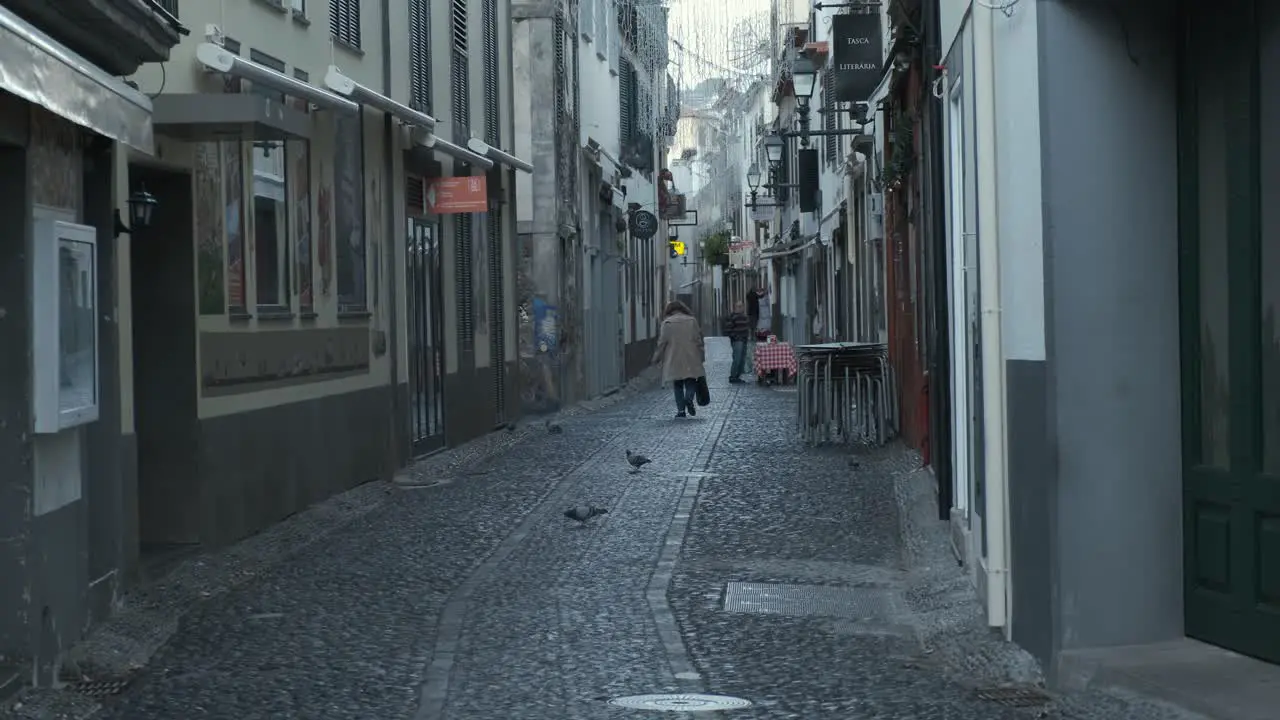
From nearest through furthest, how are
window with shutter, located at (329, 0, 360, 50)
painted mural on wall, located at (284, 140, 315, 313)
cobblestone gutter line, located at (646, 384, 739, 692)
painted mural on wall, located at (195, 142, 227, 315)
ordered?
cobblestone gutter line, located at (646, 384, 739, 692) < painted mural on wall, located at (195, 142, 227, 315) < painted mural on wall, located at (284, 140, 315, 313) < window with shutter, located at (329, 0, 360, 50)

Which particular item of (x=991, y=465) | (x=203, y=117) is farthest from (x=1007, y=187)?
(x=203, y=117)

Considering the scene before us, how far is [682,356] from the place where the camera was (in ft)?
85.4

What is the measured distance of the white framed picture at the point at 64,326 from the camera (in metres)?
7.91

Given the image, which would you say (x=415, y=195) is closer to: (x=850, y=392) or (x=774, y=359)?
(x=850, y=392)

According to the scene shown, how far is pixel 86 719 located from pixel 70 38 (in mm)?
3068

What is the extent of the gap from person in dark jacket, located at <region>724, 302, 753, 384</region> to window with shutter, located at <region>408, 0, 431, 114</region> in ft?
56.0

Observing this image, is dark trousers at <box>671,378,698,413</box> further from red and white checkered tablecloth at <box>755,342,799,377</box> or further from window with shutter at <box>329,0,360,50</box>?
window with shutter at <box>329,0,360,50</box>

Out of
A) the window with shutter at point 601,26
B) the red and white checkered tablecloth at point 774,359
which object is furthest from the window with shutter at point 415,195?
the red and white checkered tablecloth at point 774,359

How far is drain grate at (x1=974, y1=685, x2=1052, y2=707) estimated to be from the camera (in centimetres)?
735

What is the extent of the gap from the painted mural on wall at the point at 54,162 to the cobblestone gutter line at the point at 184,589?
1.99 meters

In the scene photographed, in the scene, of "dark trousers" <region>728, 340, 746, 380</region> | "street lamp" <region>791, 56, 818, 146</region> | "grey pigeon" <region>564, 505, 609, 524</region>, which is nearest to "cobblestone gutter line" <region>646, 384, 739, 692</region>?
"grey pigeon" <region>564, 505, 609, 524</region>

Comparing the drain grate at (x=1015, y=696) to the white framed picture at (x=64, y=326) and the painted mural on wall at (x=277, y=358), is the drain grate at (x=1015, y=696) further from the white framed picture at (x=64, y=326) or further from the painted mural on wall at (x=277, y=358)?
the painted mural on wall at (x=277, y=358)

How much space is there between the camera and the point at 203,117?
436 inches

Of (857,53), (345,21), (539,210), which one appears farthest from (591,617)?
(539,210)
